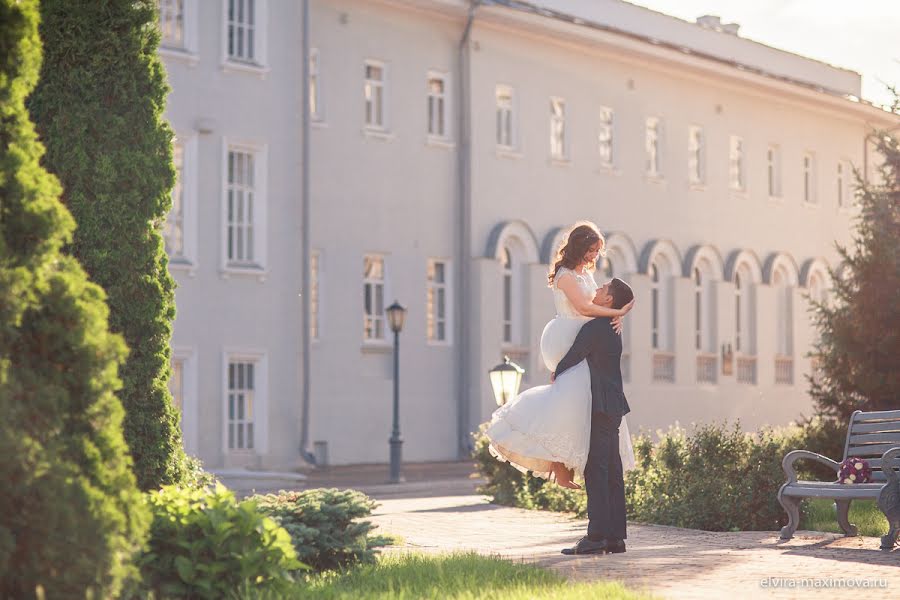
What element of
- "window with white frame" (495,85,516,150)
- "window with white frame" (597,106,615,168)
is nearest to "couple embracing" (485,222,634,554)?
"window with white frame" (495,85,516,150)

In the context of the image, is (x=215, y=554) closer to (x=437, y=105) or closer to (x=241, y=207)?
(x=241, y=207)

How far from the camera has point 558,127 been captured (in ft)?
121

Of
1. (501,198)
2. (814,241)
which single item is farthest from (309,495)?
(814,241)

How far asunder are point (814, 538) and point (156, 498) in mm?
5410

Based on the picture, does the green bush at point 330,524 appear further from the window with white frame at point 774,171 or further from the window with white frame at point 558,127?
the window with white frame at point 774,171

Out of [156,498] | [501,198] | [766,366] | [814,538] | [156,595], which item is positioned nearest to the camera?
[156,595]

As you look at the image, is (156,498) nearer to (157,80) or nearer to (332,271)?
(157,80)

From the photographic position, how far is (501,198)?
34.7m

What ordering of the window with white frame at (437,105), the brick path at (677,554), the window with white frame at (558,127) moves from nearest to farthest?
1. the brick path at (677,554)
2. the window with white frame at (437,105)
3. the window with white frame at (558,127)

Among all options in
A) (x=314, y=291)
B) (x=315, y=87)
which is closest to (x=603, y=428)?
(x=314, y=291)

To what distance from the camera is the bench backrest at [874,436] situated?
1286 cm

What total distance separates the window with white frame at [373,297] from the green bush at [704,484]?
1592cm

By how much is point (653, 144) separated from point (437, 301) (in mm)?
8604

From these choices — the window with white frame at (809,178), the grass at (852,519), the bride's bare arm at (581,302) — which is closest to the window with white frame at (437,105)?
the window with white frame at (809,178)
